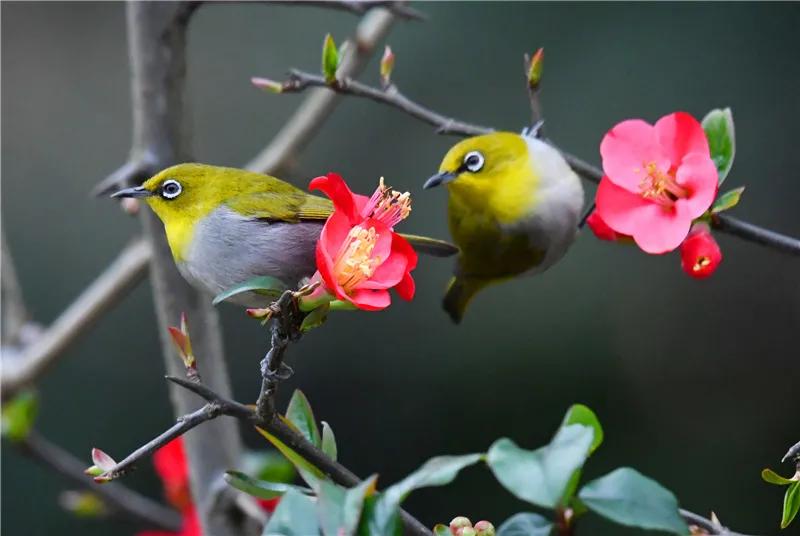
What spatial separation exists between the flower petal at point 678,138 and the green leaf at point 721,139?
0.13 feet

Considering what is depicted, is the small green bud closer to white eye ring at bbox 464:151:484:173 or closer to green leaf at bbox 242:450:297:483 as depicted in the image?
white eye ring at bbox 464:151:484:173

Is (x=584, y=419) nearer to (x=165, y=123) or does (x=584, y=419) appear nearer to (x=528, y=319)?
(x=165, y=123)

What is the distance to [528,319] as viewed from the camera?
1913 millimetres

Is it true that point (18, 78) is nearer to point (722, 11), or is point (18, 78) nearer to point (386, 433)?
point (386, 433)

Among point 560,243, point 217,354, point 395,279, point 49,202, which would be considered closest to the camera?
point 395,279

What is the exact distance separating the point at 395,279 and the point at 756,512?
1553 mm

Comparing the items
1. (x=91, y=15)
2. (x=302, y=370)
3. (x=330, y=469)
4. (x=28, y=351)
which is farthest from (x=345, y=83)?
(x=91, y=15)

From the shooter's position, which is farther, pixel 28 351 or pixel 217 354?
pixel 28 351

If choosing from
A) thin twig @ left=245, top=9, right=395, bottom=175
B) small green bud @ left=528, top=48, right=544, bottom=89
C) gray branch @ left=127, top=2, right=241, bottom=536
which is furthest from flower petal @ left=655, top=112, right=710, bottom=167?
thin twig @ left=245, top=9, right=395, bottom=175

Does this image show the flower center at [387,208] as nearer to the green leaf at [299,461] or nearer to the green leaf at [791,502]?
the green leaf at [299,461]

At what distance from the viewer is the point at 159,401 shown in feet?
6.22

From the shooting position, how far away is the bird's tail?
686mm

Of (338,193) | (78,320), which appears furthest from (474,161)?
(78,320)

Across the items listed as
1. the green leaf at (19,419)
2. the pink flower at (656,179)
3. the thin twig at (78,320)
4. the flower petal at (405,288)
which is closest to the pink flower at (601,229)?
the pink flower at (656,179)
